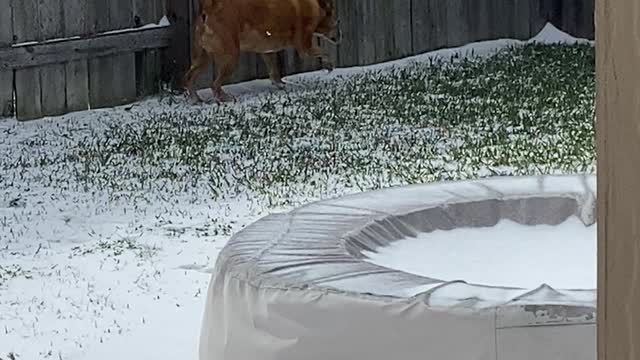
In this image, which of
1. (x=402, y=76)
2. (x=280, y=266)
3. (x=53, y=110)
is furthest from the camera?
(x=402, y=76)

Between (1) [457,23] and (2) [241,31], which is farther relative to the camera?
(1) [457,23]

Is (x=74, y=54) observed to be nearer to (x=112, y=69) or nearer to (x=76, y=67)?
(x=76, y=67)

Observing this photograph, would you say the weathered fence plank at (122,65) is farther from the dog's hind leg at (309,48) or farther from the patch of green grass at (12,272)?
the patch of green grass at (12,272)

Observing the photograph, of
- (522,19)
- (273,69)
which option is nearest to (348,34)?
(273,69)

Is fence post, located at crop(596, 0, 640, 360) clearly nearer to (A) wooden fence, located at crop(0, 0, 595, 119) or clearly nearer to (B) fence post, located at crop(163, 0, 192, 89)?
(A) wooden fence, located at crop(0, 0, 595, 119)

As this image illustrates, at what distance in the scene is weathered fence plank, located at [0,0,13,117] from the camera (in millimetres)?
9273

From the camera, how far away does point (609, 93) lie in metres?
0.86

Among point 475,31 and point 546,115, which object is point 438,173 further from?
point 475,31

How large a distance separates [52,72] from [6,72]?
0.46m

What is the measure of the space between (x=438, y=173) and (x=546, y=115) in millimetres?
2144

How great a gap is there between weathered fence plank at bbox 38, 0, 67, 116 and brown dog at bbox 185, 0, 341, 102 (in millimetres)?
1056

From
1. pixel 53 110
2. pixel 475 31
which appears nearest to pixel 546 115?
pixel 53 110

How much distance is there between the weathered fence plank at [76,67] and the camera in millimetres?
9789

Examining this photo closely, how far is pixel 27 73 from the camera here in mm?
9461
